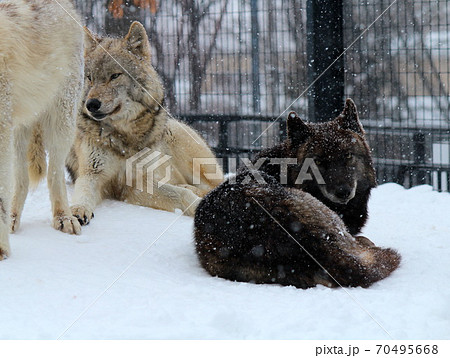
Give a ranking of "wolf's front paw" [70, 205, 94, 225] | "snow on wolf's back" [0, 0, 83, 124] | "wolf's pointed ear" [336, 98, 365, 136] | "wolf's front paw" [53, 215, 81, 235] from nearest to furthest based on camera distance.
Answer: "snow on wolf's back" [0, 0, 83, 124] → "wolf's pointed ear" [336, 98, 365, 136] → "wolf's front paw" [53, 215, 81, 235] → "wolf's front paw" [70, 205, 94, 225]

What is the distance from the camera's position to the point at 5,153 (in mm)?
3768

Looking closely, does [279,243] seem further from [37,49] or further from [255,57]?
[255,57]

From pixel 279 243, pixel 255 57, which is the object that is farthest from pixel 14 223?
pixel 255 57

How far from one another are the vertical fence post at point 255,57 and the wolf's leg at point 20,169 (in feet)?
12.6

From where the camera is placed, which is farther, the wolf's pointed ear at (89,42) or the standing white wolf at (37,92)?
the wolf's pointed ear at (89,42)

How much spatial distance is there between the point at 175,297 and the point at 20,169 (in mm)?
2157

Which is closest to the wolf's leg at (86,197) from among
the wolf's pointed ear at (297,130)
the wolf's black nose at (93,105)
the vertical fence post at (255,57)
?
the wolf's black nose at (93,105)

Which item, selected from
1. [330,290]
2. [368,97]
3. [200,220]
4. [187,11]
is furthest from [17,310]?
[187,11]

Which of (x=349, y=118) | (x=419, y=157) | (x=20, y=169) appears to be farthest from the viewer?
(x=419, y=157)

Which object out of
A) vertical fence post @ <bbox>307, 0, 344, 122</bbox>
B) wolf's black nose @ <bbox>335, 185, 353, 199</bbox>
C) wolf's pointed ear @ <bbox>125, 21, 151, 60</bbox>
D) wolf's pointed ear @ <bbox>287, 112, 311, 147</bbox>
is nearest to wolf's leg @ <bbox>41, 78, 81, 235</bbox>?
wolf's pointed ear @ <bbox>125, 21, 151, 60</bbox>

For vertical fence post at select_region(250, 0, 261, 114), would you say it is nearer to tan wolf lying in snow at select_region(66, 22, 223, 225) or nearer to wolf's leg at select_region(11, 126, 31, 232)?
tan wolf lying in snow at select_region(66, 22, 223, 225)

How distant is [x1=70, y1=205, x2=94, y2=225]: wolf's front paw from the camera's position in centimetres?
486

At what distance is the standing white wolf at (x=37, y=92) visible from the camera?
3799 mm

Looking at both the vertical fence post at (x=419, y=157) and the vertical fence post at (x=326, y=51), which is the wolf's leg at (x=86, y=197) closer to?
the vertical fence post at (x=326, y=51)
